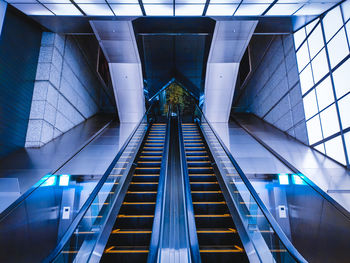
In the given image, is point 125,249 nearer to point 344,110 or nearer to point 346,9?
point 344,110

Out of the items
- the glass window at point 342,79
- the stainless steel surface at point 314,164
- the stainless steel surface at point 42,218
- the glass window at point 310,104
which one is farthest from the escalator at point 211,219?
the glass window at point 342,79

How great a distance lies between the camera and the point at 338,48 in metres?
5.64

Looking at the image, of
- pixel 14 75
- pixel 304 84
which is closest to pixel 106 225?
pixel 14 75

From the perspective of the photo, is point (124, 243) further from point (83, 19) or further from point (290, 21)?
point (290, 21)

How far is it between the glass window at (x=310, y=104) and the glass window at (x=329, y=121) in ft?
1.50

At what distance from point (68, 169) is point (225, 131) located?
20.5 ft

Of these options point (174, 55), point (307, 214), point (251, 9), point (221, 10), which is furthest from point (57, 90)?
point (174, 55)

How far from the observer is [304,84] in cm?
733

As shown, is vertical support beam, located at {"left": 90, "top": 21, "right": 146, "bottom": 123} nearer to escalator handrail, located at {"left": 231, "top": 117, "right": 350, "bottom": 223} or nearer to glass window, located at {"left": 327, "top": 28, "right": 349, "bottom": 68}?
escalator handrail, located at {"left": 231, "top": 117, "right": 350, "bottom": 223}

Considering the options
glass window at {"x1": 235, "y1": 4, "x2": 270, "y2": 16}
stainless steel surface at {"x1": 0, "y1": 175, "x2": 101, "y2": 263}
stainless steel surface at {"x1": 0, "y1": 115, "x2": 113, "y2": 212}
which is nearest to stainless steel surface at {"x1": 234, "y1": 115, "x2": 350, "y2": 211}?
glass window at {"x1": 235, "y1": 4, "x2": 270, "y2": 16}

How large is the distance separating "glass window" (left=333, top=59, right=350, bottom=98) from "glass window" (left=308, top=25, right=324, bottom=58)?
1203 millimetres

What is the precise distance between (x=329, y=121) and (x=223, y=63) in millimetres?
4663

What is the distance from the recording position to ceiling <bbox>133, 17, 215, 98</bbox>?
337 inches

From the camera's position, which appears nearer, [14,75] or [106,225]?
[106,225]
